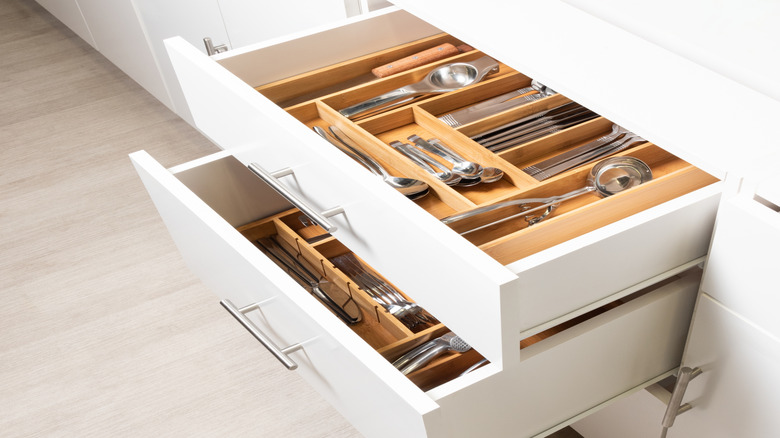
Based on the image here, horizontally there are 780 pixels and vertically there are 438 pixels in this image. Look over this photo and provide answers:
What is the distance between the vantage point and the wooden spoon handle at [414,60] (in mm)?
1096

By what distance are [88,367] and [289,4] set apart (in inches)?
31.0

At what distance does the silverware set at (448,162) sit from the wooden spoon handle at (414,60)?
0.45ft

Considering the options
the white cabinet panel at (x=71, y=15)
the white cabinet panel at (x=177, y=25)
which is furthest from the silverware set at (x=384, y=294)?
the white cabinet panel at (x=71, y=15)

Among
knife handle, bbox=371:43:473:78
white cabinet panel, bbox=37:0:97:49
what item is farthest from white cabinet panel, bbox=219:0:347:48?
white cabinet panel, bbox=37:0:97:49

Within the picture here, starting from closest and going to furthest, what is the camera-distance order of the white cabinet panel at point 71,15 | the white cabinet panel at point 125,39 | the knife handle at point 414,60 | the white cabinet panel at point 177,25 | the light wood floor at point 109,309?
the knife handle at point 414,60
the light wood floor at point 109,309
the white cabinet panel at point 177,25
the white cabinet panel at point 125,39
the white cabinet panel at point 71,15

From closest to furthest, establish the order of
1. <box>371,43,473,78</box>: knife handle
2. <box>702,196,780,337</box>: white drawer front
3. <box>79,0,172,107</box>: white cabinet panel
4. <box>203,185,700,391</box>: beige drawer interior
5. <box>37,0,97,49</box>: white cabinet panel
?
<box>702,196,780,337</box>: white drawer front
<box>203,185,700,391</box>: beige drawer interior
<box>371,43,473,78</box>: knife handle
<box>79,0,172,107</box>: white cabinet panel
<box>37,0,97,49</box>: white cabinet panel

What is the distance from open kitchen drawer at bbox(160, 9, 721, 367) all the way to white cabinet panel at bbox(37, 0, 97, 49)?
1748mm

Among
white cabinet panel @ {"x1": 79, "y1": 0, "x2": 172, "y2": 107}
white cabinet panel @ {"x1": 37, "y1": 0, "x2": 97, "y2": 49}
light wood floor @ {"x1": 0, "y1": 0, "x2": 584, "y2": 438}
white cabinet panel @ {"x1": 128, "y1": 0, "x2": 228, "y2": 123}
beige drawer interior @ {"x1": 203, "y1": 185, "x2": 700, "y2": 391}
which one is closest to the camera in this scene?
beige drawer interior @ {"x1": 203, "y1": 185, "x2": 700, "y2": 391}

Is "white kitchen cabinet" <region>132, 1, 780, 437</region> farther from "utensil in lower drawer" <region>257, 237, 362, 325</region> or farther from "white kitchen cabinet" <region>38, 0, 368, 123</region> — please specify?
"white kitchen cabinet" <region>38, 0, 368, 123</region>

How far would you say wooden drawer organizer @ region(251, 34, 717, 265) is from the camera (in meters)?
0.74

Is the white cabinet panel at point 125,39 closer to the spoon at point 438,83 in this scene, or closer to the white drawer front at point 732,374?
the spoon at point 438,83

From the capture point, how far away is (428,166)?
3.10 feet

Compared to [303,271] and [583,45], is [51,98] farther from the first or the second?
[583,45]

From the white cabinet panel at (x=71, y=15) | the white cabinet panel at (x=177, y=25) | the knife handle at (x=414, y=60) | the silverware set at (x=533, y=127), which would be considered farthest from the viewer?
the white cabinet panel at (x=71, y=15)
